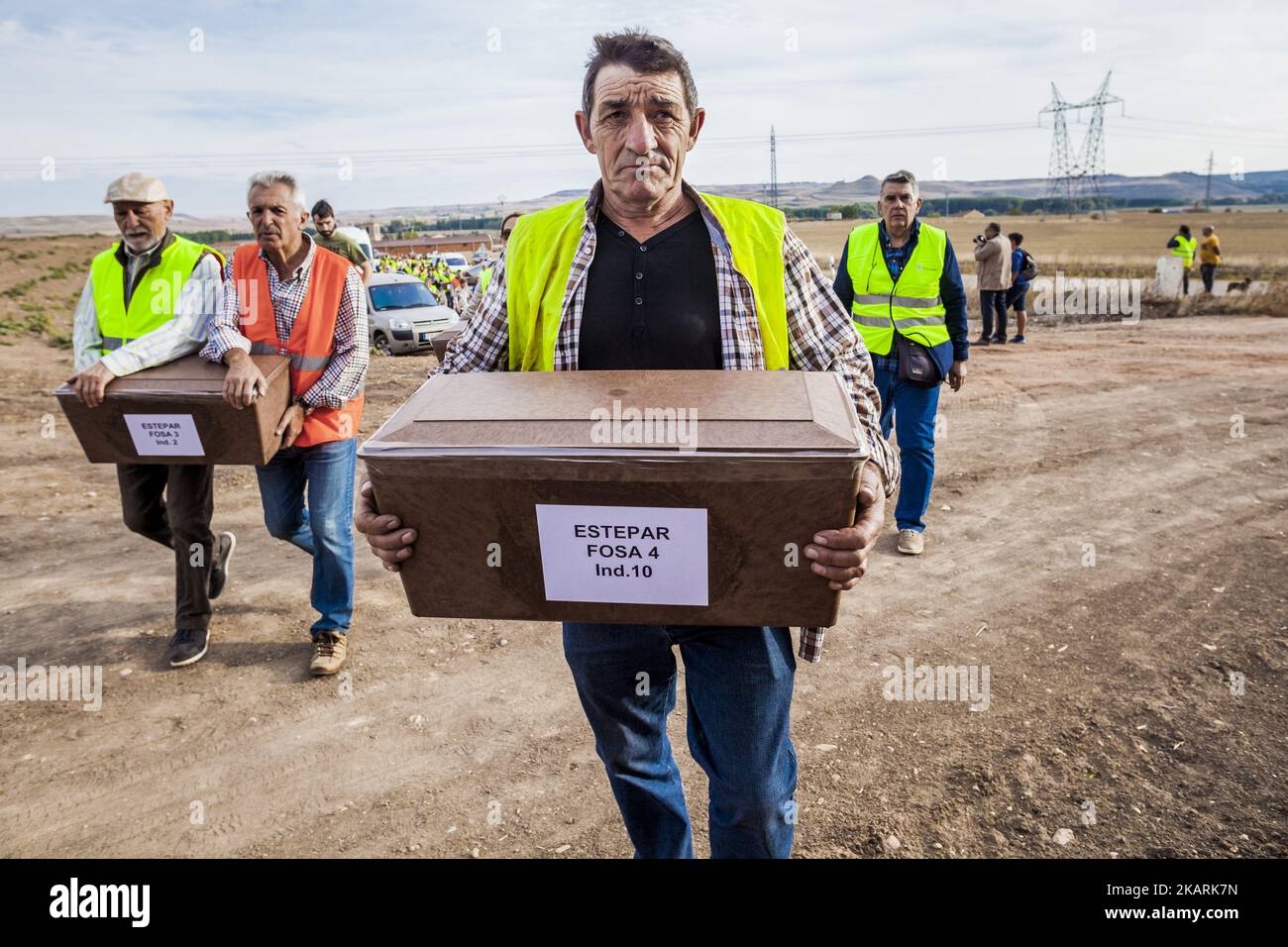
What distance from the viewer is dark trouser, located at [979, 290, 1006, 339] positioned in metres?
14.3

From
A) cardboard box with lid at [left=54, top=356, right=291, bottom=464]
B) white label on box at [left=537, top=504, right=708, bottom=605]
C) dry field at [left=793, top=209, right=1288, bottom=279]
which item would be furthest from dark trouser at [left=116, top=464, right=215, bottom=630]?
dry field at [left=793, top=209, right=1288, bottom=279]

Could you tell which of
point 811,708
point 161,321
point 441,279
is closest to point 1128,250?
point 441,279

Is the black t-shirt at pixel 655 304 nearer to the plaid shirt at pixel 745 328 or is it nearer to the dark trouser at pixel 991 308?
the plaid shirt at pixel 745 328

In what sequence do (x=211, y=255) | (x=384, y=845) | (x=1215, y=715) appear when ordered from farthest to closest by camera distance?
(x=211, y=255) < (x=1215, y=715) < (x=384, y=845)

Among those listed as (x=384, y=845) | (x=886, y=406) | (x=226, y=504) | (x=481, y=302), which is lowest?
(x=384, y=845)

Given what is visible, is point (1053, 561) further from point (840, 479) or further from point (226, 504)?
point (226, 504)

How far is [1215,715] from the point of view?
354 centimetres

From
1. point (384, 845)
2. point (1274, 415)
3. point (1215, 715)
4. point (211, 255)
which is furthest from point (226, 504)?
point (1274, 415)

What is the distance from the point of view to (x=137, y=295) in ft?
13.2

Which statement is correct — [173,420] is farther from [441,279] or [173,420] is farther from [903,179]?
[441,279]

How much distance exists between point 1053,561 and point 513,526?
4487 millimetres

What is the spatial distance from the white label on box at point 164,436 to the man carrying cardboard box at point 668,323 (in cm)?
188

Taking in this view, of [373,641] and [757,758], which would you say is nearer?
[757,758]

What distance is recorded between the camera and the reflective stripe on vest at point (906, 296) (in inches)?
211
